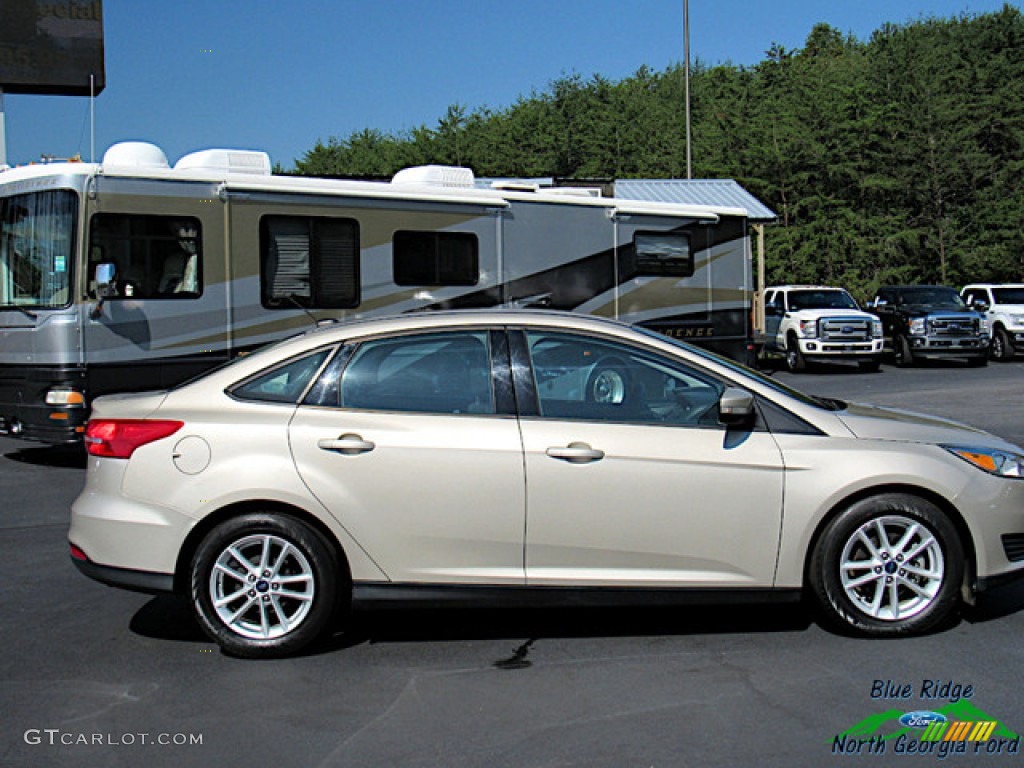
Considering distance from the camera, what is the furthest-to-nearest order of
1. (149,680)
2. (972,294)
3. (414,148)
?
(414,148) < (972,294) < (149,680)

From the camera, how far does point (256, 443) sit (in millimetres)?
5078

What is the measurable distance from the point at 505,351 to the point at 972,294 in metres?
25.1

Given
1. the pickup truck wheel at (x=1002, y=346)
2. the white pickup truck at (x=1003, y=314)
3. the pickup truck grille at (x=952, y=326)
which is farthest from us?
the pickup truck wheel at (x=1002, y=346)

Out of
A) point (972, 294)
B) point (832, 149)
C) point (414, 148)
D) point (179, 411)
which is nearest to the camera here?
point (179, 411)

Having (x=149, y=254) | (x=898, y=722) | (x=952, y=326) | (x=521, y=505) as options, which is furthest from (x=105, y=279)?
(x=952, y=326)

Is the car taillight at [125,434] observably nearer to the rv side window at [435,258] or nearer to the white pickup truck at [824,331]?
the rv side window at [435,258]

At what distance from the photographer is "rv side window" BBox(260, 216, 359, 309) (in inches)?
452

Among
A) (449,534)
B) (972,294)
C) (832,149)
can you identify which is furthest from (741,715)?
(832,149)

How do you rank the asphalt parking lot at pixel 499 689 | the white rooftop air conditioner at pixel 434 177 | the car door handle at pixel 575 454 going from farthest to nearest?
the white rooftop air conditioner at pixel 434 177
the car door handle at pixel 575 454
the asphalt parking lot at pixel 499 689

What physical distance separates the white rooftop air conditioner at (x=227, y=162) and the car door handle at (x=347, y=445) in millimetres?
7032

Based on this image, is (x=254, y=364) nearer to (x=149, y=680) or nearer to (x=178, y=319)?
(x=149, y=680)

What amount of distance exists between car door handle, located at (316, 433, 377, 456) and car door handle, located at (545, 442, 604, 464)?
815mm

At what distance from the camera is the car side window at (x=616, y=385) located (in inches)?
204

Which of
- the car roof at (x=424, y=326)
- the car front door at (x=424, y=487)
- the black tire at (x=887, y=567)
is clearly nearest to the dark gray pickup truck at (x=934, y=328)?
the black tire at (x=887, y=567)
